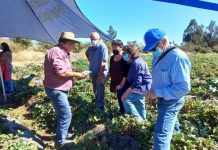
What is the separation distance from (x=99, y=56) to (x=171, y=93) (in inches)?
151

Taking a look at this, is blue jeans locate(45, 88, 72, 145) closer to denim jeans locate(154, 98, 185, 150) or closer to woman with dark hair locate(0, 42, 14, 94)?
denim jeans locate(154, 98, 185, 150)

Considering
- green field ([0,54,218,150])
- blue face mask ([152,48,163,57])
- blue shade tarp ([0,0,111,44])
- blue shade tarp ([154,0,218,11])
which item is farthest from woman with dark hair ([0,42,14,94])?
blue shade tarp ([154,0,218,11])

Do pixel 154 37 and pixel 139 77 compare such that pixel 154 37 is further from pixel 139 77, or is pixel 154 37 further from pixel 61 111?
pixel 61 111

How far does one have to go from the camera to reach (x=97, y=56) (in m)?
8.67

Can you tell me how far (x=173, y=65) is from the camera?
496 centimetres

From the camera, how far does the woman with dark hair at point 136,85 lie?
702 centimetres

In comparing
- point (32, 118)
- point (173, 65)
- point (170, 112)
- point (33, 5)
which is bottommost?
point (32, 118)

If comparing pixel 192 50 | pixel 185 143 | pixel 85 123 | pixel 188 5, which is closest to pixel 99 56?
pixel 85 123

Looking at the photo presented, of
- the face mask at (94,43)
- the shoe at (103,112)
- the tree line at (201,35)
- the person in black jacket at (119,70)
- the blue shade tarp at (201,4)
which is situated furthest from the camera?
the tree line at (201,35)

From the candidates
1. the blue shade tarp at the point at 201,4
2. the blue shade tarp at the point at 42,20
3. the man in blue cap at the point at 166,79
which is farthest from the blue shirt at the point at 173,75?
the blue shade tarp at the point at 42,20

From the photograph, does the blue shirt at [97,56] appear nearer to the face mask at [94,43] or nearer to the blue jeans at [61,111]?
the face mask at [94,43]

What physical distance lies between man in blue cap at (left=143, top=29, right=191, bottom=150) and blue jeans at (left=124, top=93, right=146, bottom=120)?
1744 mm

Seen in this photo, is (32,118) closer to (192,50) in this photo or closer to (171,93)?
(171,93)

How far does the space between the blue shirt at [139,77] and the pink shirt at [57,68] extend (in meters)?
1.15
